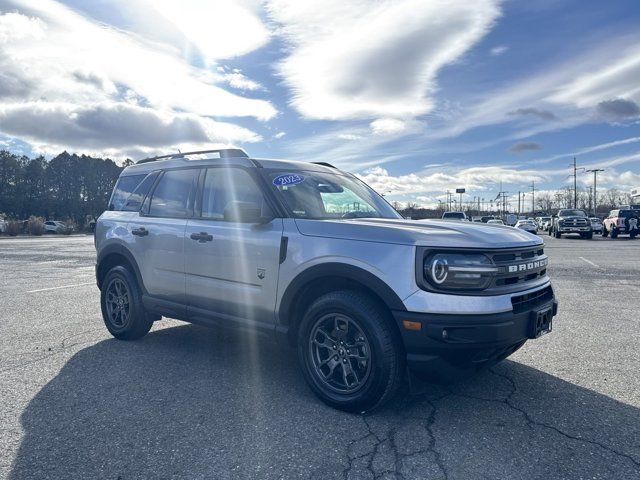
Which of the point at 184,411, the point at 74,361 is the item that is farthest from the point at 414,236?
the point at 74,361

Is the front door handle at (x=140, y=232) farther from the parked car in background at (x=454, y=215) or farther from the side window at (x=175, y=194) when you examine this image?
the parked car in background at (x=454, y=215)

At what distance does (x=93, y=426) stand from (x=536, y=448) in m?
2.88

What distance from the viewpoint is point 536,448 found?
2852 millimetres

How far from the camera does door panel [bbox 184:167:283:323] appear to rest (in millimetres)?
3861

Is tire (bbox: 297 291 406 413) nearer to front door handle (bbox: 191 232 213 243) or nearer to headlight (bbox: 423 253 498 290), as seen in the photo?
headlight (bbox: 423 253 498 290)

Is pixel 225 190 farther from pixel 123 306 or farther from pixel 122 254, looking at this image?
pixel 123 306

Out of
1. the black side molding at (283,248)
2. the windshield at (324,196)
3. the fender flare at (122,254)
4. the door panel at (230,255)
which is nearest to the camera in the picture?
the black side molding at (283,248)

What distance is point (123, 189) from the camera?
5.72m

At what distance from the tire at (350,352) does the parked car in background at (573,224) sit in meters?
31.8

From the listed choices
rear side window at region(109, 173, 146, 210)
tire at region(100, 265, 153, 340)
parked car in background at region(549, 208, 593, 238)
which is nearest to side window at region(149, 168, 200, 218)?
rear side window at region(109, 173, 146, 210)

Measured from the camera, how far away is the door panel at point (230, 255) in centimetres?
386

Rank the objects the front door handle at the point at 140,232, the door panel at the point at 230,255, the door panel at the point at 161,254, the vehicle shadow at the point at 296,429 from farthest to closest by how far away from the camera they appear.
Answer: the front door handle at the point at 140,232
the door panel at the point at 161,254
the door panel at the point at 230,255
the vehicle shadow at the point at 296,429

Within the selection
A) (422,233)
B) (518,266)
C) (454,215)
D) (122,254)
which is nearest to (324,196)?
(422,233)

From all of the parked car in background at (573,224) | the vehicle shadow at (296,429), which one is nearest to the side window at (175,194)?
the vehicle shadow at (296,429)
